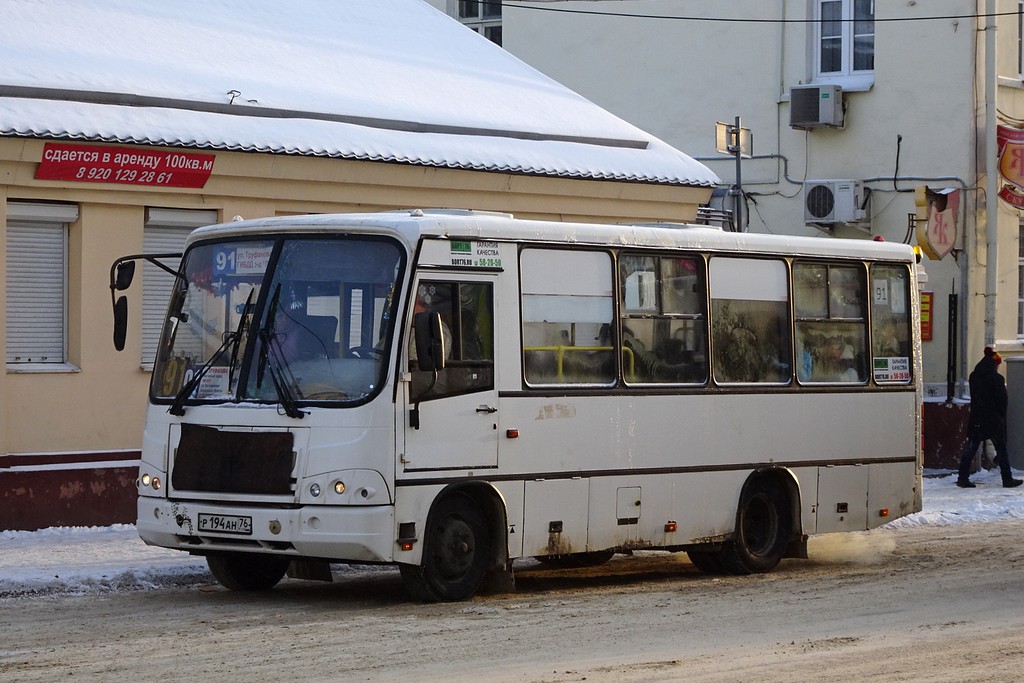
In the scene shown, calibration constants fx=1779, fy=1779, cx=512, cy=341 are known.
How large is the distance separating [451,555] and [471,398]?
1.07 metres

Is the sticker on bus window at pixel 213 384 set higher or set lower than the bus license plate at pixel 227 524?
higher

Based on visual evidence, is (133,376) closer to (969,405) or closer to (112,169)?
(112,169)

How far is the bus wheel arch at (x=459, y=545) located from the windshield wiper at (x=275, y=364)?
3.90 feet

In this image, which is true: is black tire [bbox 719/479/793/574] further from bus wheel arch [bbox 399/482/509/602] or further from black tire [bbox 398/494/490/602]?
black tire [bbox 398/494/490/602]

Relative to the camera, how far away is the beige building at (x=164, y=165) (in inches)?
643

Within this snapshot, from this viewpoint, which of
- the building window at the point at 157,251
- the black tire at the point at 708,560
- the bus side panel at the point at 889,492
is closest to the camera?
the black tire at the point at 708,560

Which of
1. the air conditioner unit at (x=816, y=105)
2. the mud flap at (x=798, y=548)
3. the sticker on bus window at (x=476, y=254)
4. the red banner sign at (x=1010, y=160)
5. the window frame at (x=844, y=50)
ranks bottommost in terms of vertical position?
the mud flap at (x=798, y=548)

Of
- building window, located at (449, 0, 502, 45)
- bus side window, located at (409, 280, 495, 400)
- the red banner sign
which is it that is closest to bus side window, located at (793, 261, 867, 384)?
bus side window, located at (409, 280, 495, 400)

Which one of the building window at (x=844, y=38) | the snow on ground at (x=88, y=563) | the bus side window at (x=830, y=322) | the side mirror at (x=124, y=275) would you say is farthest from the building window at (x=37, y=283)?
the building window at (x=844, y=38)

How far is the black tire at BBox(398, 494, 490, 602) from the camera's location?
1186 centimetres

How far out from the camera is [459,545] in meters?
12.1

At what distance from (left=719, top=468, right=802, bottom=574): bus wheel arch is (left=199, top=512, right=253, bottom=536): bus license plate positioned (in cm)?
441

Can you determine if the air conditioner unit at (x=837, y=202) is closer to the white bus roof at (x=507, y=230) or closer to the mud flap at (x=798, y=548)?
the white bus roof at (x=507, y=230)

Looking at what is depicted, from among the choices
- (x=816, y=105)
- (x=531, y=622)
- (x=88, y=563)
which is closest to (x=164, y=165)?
(x=88, y=563)
